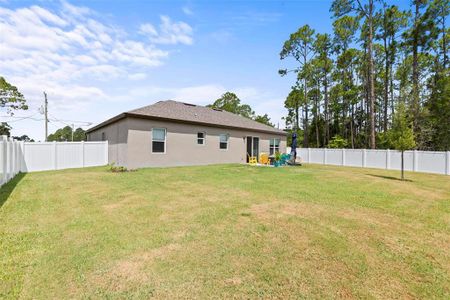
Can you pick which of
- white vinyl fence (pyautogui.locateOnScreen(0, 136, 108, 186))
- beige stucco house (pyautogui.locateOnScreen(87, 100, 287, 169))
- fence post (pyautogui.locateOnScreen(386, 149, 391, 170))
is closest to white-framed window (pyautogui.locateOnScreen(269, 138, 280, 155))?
beige stucco house (pyautogui.locateOnScreen(87, 100, 287, 169))

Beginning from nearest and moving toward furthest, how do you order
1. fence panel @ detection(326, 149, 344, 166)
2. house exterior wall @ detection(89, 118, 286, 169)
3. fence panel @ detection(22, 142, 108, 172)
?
fence panel @ detection(22, 142, 108, 172) < house exterior wall @ detection(89, 118, 286, 169) < fence panel @ detection(326, 149, 344, 166)

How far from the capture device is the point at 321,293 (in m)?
2.43

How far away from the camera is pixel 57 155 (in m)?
12.6

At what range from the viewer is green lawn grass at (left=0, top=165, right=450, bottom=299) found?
8.24ft

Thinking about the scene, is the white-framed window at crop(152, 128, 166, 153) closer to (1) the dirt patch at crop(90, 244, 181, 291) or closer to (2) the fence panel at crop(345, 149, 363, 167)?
(1) the dirt patch at crop(90, 244, 181, 291)

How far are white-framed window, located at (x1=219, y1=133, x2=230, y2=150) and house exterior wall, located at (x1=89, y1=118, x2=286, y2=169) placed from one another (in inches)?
9.3

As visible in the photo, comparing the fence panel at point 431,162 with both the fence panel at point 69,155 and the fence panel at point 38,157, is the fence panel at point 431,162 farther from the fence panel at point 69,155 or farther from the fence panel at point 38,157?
the fence panel at point 38,157

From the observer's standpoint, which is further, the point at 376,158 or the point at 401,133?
the point at 376,158

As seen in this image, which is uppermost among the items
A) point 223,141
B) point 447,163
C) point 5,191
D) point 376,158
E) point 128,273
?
point 223,141

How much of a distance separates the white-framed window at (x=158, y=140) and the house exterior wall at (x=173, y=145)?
18 cm

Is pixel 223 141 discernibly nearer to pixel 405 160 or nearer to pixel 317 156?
pixel 317 156

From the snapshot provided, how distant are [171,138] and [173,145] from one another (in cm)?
45

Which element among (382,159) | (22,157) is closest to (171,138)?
(22,157)

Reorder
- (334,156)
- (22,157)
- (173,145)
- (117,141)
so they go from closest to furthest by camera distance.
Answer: (22,157) < (117,141) < (173,145) < (334,156)
